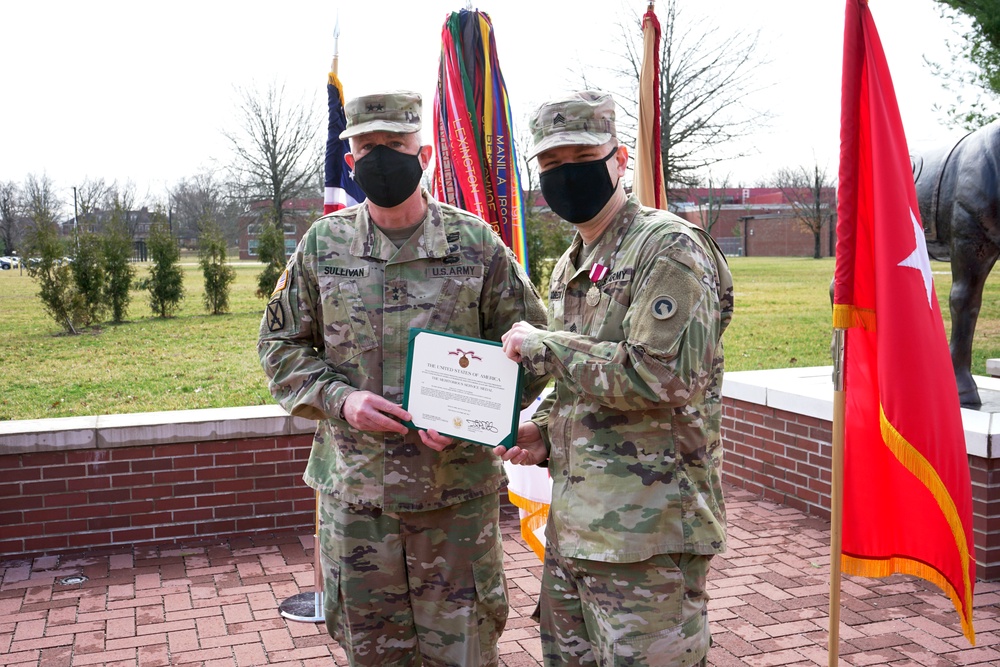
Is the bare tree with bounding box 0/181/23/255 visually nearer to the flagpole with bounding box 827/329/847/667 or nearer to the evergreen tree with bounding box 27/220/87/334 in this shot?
the evergreen tree with bounding box 27/220/87/334

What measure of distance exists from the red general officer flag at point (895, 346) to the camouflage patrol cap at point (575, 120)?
1.07 metres

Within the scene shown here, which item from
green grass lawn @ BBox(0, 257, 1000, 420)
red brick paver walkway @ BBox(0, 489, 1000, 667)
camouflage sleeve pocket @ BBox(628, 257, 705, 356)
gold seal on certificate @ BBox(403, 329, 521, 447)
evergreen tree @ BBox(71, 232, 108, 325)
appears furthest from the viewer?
evergreen tree @ BBox(71, 232, 108, 325)

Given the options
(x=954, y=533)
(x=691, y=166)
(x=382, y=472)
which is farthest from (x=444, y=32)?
(x=691, y=166)

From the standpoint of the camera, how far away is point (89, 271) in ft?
46.2

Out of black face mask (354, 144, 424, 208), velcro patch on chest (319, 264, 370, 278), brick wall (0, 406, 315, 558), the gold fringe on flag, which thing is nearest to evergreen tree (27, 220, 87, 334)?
brick wall (0, 406, 315, 558)

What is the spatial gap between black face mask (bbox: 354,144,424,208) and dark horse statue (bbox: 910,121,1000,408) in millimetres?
3793

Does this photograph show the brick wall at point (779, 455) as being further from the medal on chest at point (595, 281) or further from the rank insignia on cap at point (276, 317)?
the rank insignia on cap at point (276, 317)

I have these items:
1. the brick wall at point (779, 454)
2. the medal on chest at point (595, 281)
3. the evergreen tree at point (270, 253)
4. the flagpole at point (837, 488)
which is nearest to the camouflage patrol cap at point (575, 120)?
the medal on chest at point (595, 281)

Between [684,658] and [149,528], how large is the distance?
3.92 metres

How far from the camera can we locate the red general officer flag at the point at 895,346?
2998mm

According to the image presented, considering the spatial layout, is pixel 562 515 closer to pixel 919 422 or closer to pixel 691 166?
pixel 919 422

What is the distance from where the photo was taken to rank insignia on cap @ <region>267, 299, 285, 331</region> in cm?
288

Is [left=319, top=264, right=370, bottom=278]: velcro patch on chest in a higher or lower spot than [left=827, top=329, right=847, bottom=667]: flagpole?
higher

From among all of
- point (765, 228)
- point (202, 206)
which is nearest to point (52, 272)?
point (202, 206)
